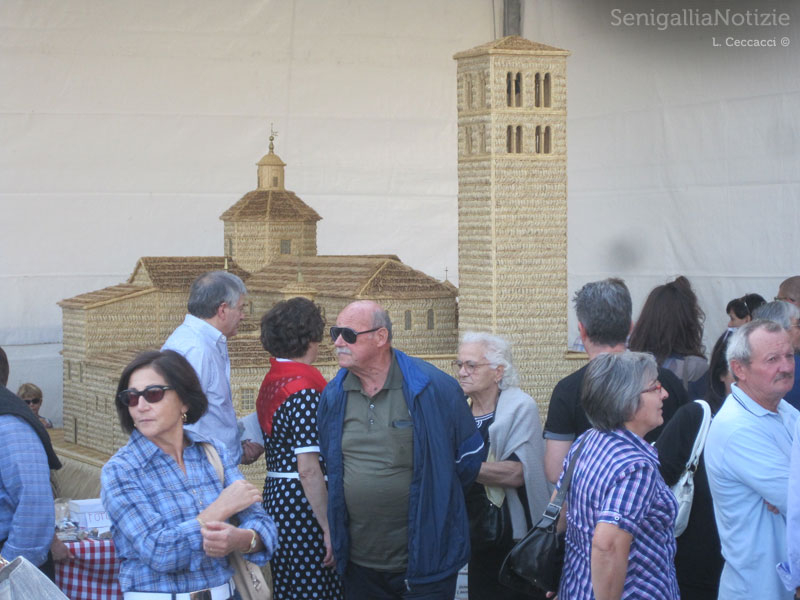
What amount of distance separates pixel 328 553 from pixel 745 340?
149cm

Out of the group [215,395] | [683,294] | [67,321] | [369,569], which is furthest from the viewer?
[67,321]

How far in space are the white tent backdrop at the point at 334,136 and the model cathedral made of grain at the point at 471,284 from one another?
1.87m

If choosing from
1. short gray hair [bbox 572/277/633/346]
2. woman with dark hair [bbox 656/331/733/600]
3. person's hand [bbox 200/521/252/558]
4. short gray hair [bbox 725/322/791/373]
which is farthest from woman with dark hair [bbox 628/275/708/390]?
person's hand [bbox 200/521/252/558]

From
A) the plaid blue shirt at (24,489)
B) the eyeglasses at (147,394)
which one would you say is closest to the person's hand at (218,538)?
the eyeglasses at (147,394)

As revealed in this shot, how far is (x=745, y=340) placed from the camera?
3287 mm

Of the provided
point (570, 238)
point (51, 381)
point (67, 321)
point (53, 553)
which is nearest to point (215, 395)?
point (53, 553)

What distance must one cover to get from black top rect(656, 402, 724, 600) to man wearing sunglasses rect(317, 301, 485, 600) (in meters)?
0.56

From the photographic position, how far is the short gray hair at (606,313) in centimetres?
362

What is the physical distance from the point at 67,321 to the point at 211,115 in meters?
2.82

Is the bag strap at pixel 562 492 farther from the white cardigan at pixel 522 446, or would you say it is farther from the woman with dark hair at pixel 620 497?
the white cardigan at pixel 522 446

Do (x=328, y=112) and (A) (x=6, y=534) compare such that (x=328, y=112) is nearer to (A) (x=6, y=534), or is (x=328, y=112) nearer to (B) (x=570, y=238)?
(B) (x=570, y=238)

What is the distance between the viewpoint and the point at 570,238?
10867 millimetres

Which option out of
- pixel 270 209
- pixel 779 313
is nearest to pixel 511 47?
pixel 270 209

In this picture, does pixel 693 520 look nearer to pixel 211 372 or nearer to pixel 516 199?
pixel 211 372
